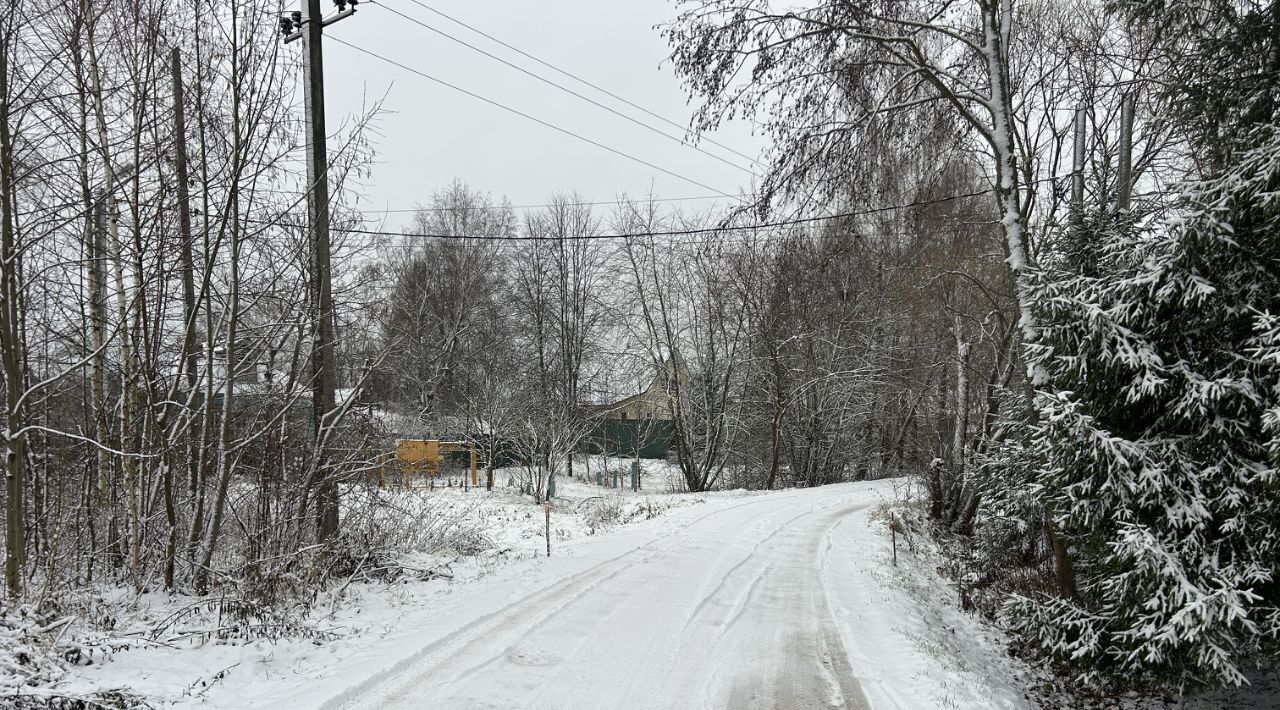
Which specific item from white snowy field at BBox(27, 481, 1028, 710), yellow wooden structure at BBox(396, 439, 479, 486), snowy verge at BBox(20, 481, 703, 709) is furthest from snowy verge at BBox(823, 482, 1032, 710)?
yellow wooden structure at BBox(396, 439, 479, 486)

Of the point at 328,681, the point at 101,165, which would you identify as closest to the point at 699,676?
the point at 328,681

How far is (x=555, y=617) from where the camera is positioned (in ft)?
22.7

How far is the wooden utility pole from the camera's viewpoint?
735cm

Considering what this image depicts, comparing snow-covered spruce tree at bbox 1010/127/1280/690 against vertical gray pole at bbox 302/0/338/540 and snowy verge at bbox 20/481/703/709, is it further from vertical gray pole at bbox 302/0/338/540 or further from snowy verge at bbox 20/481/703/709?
vertical gray pole at bbox 302/0/338/540

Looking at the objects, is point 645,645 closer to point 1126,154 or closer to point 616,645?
point 616,645

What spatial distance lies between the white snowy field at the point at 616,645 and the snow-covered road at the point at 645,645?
2 cm

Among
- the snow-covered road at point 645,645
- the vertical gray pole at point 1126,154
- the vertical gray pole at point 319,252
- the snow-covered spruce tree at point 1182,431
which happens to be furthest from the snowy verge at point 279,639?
the vertical gray pole at point 1126,154

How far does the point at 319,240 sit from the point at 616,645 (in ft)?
16.4

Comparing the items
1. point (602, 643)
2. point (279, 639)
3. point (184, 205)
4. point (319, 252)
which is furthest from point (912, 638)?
point (184, 205)

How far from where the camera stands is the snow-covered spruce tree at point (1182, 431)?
538cm

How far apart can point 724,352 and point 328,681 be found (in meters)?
24.3

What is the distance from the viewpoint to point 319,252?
7332 millimetres

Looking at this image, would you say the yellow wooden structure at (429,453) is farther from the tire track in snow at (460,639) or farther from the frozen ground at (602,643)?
the tire track in snow at (460,639)

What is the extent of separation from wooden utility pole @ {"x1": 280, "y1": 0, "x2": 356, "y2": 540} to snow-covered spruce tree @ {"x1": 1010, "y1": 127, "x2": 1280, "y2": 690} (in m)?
7.13
